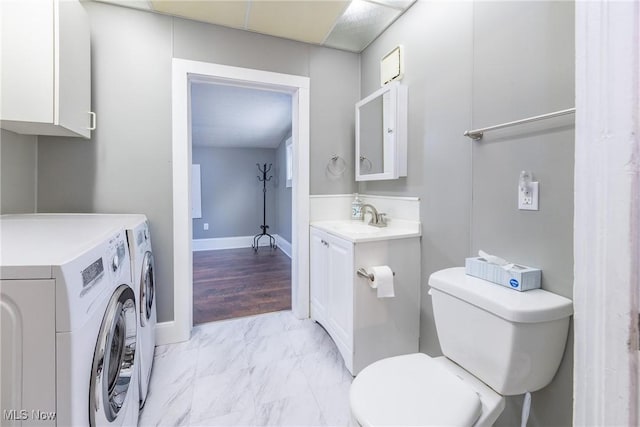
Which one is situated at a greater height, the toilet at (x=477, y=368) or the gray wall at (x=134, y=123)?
the gray wall at (x=134, y=123)

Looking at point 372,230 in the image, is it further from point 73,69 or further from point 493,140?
point 73,69

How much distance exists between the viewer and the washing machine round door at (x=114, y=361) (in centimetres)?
75

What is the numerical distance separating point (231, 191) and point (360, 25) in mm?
3800

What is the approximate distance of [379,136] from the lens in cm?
209

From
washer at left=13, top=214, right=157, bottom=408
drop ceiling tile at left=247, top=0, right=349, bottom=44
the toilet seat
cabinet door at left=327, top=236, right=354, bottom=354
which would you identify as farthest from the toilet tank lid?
drop ceiling tile at left=247, top=0, right=349, bottom=44

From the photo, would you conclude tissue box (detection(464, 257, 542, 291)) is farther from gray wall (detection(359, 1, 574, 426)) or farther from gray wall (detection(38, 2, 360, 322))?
gray wall (detection(38, 2, 360, 322))

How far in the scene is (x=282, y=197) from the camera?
5.00m

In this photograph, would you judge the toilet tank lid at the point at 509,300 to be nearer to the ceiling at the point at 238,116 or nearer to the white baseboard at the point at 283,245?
the ceiling at the point at 238,116

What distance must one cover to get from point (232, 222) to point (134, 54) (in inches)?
141

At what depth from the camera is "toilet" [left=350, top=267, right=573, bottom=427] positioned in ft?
2.97

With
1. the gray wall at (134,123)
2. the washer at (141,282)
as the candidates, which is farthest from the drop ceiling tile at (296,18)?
the washer at (141,282)

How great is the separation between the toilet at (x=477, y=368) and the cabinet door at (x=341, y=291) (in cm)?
54

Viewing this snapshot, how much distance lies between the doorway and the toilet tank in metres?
1.80

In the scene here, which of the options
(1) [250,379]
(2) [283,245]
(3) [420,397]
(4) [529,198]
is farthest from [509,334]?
(2) [283,245]
